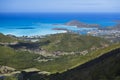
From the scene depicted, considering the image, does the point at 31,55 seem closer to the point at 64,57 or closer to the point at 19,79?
the point at 64,57

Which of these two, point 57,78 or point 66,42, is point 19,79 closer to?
point 57,78

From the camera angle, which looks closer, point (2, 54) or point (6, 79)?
point (6, 79)

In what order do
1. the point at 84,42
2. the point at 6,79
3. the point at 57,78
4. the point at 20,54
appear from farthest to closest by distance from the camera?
the point at 84,42 → the point at 20,54 → the point at 6,79 → the point at 57,78

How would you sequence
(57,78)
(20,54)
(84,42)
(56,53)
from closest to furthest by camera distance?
(57,78), (20,54), (56,53), (84,42)

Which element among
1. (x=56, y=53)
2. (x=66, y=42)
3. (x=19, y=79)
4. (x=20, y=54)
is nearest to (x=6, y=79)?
(x=19, y=79)

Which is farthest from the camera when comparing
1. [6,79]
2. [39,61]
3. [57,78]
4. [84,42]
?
[84,42]

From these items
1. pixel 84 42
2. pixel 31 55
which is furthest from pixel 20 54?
pixel 84 42
